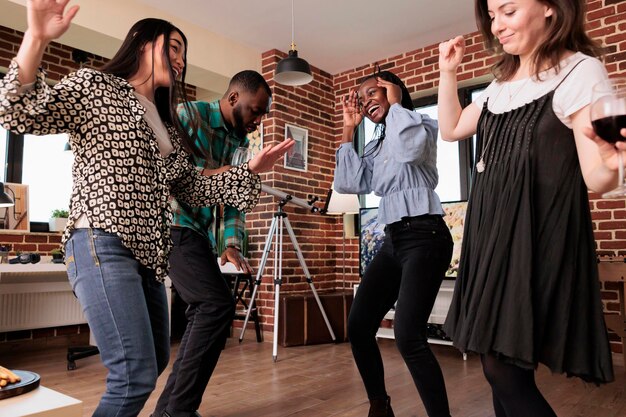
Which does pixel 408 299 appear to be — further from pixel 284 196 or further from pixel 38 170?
pixel 38 170

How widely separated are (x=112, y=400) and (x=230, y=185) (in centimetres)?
76

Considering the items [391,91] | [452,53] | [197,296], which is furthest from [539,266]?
[197,296]

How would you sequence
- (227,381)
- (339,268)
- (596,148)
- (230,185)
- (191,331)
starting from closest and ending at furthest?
(596,148), (230,185), (191,331), (227,381), (339,268)

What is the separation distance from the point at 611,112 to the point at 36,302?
4.41 metres

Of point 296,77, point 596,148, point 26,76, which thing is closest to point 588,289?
point 596,148

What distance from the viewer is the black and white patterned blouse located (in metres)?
1.12

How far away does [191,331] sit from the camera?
2.00m

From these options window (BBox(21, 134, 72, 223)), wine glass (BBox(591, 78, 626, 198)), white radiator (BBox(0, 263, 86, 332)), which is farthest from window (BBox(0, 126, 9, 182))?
wine glass (BBox(591, 78, 626, 198))

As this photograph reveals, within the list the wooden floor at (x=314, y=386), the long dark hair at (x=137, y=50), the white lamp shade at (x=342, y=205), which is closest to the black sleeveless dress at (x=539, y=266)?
the long dark hair at (x=137, y=50)

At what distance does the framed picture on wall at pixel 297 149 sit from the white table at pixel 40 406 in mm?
3922

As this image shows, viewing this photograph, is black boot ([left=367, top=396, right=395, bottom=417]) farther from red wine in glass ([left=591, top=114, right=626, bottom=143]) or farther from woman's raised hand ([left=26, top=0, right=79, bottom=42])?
woman's raised hand ([left=26, top=0, right=79, bottom=42])

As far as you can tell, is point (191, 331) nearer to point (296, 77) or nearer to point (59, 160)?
point (296, 77)

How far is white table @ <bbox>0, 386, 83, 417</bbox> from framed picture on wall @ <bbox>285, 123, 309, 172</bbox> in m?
3.92

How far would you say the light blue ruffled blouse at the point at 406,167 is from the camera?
1968mm
